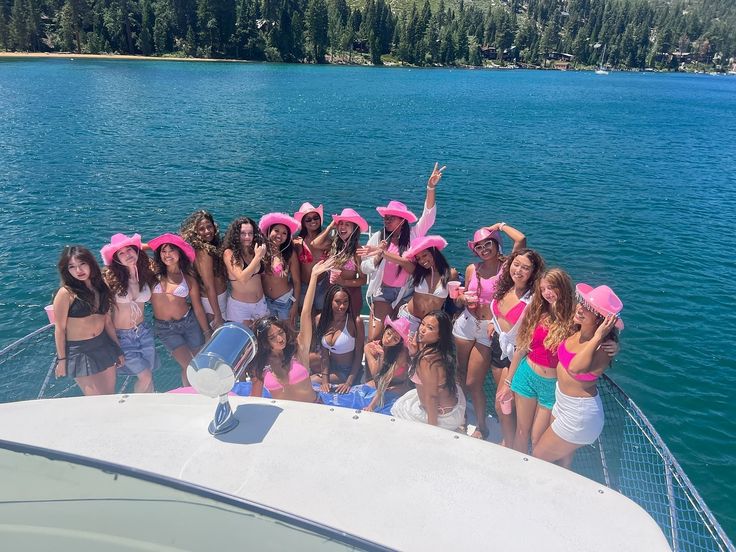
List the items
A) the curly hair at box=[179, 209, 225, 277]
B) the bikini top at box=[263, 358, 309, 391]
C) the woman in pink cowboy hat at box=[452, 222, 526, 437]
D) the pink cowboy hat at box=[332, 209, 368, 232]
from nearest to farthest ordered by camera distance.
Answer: the bikini top at box=[263, 358, 309, 391] → the woman in pink cowboy hat at box=[452, 222, 526, 437] → the curly hair at box=[179, 209, 225, 277] → the pink cowboy hat at box=[332, 209, 368, 232]

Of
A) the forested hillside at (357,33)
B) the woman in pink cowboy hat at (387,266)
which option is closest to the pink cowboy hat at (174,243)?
the woman in pink cowboy hat at (387,266)

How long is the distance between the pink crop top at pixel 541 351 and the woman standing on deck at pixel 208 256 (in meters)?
3.40

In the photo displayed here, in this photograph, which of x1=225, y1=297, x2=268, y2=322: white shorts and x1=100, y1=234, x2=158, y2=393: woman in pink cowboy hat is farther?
x1=225, y1=297, x2=268, y2=322: white shorts

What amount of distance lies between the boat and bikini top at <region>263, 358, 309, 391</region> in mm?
2046

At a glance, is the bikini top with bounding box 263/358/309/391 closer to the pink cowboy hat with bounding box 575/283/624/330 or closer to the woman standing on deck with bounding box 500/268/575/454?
the woman standing on deck with bounding box 500/268/575/454

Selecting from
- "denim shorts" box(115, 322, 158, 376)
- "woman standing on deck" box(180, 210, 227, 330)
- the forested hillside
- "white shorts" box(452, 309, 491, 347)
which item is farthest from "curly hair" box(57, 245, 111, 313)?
the forested hillside

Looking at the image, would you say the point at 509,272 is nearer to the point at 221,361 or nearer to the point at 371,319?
the point at 371,319

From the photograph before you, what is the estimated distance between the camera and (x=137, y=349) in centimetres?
534

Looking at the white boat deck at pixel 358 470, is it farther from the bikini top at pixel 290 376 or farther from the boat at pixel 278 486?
the bikini top at pixel 290 376

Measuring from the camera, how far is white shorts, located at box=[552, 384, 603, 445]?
13.1 feet

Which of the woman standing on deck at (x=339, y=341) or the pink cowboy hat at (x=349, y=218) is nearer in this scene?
the woman standing on deck at (x=339, y=341)

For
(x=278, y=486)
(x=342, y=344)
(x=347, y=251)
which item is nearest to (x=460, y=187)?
(x=347, y=251)

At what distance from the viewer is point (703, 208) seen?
19672 mm

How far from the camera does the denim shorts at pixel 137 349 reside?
17.3ft
